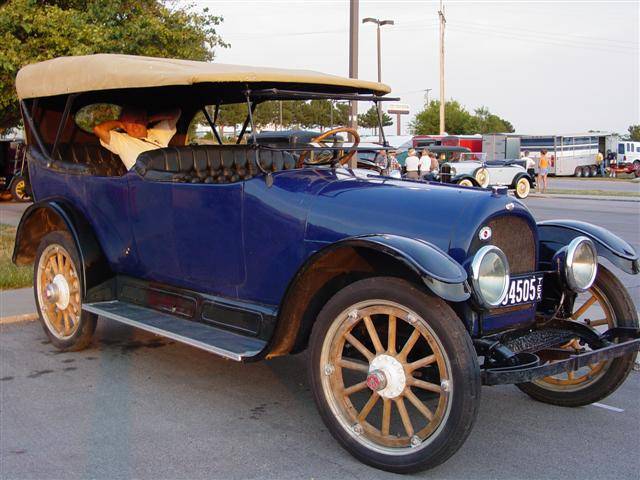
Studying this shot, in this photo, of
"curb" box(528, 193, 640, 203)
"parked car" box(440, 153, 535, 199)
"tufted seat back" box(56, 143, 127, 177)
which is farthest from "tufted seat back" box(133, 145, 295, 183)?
"parked car" box(440, 153, 535, 199)

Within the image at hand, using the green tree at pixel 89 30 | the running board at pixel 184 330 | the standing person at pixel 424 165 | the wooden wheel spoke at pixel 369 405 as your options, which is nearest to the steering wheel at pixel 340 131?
the running board at pixel 184 330

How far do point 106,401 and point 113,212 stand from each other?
135cm

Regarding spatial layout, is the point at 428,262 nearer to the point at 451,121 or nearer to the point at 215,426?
the point at 215,426

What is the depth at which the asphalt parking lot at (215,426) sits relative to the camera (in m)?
3.42

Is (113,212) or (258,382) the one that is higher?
(113,212)

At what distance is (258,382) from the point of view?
4.71 metres

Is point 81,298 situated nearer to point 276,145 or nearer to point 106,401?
point 106,401

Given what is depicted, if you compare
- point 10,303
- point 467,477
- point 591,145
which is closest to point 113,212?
point 10,303

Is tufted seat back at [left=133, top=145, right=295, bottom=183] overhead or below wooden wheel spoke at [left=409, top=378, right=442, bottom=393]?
overhead

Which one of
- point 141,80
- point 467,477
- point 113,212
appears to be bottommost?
point 467,477

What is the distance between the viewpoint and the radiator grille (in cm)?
374

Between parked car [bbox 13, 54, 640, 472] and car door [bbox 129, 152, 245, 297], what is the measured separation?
0.01 metres

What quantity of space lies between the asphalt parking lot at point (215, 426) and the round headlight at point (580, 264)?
794mm

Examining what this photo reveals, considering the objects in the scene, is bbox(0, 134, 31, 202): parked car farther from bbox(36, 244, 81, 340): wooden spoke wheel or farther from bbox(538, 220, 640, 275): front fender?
bbox(538, 220, 640, 275): front fender
